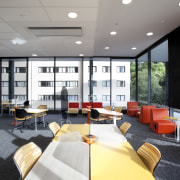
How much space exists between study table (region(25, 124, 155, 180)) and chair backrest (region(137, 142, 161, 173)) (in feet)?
0.46

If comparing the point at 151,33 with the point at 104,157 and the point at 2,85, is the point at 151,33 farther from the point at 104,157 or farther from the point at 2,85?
the point at 2,85

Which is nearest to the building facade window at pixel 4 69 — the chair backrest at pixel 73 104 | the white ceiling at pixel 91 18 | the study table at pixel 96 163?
the white ceiling at pixel 91 18

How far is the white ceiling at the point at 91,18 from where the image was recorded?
312 cm

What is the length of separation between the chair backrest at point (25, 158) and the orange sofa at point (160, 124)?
4.27 meters

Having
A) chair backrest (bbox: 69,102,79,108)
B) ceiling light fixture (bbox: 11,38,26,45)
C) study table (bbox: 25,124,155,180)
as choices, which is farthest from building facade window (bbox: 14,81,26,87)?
study table (bbox: 25,124,155,180)

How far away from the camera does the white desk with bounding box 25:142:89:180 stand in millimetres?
1201

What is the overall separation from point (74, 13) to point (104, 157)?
126 inches

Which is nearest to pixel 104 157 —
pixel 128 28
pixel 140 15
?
pixel 140 15

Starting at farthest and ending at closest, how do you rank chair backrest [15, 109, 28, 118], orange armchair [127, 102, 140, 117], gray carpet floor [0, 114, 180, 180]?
orange armchair [127, 102, 140, 117]
chair backrest [15, 109, 28, 118]
gray carpet floor [0, 114, 180, 180]

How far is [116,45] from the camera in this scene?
6.50m

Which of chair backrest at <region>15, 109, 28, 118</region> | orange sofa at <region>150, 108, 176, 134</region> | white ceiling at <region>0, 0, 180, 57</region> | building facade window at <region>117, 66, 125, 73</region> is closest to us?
white ceiling at <region>0, 0, 180, 57</region>

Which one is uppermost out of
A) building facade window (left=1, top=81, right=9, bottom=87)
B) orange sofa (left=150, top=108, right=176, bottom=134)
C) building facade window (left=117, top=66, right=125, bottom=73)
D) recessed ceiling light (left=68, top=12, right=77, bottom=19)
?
recessed ceiling light (left=68, top=12, right=77, bottom=19)

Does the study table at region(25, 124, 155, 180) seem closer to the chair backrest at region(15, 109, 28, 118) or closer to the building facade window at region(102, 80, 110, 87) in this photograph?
the chair backrest at region(15, 109, 28, 118)

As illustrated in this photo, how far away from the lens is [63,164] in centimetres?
140
